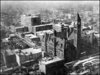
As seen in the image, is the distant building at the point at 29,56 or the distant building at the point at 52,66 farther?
the distant building at the point at 29,56

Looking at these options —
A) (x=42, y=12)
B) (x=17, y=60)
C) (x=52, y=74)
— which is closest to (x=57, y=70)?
(x=52, y=74)

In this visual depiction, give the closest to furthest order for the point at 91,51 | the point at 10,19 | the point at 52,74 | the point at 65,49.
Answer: the point at 52,74 → the point at 65,49 → the point at 91,51 → the point at 10,19

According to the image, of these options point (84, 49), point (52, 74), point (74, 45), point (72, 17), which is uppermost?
point (72, 17)

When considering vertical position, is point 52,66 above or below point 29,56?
below

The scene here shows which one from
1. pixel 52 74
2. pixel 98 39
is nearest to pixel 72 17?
pixel 98 39

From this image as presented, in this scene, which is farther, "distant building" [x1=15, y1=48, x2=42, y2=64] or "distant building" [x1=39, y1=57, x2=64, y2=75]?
"distant building" [x1=15, y1=48, x2=42, y2=64]

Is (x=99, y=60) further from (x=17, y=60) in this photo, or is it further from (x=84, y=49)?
(x=17, y=60)

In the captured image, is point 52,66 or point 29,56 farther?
point 29,56

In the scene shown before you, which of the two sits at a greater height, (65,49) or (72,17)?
(72,17)

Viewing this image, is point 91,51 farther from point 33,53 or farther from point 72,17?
point 72,17

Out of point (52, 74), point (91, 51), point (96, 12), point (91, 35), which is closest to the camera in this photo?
point (52, 74)

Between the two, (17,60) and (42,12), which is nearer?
(17,60)
